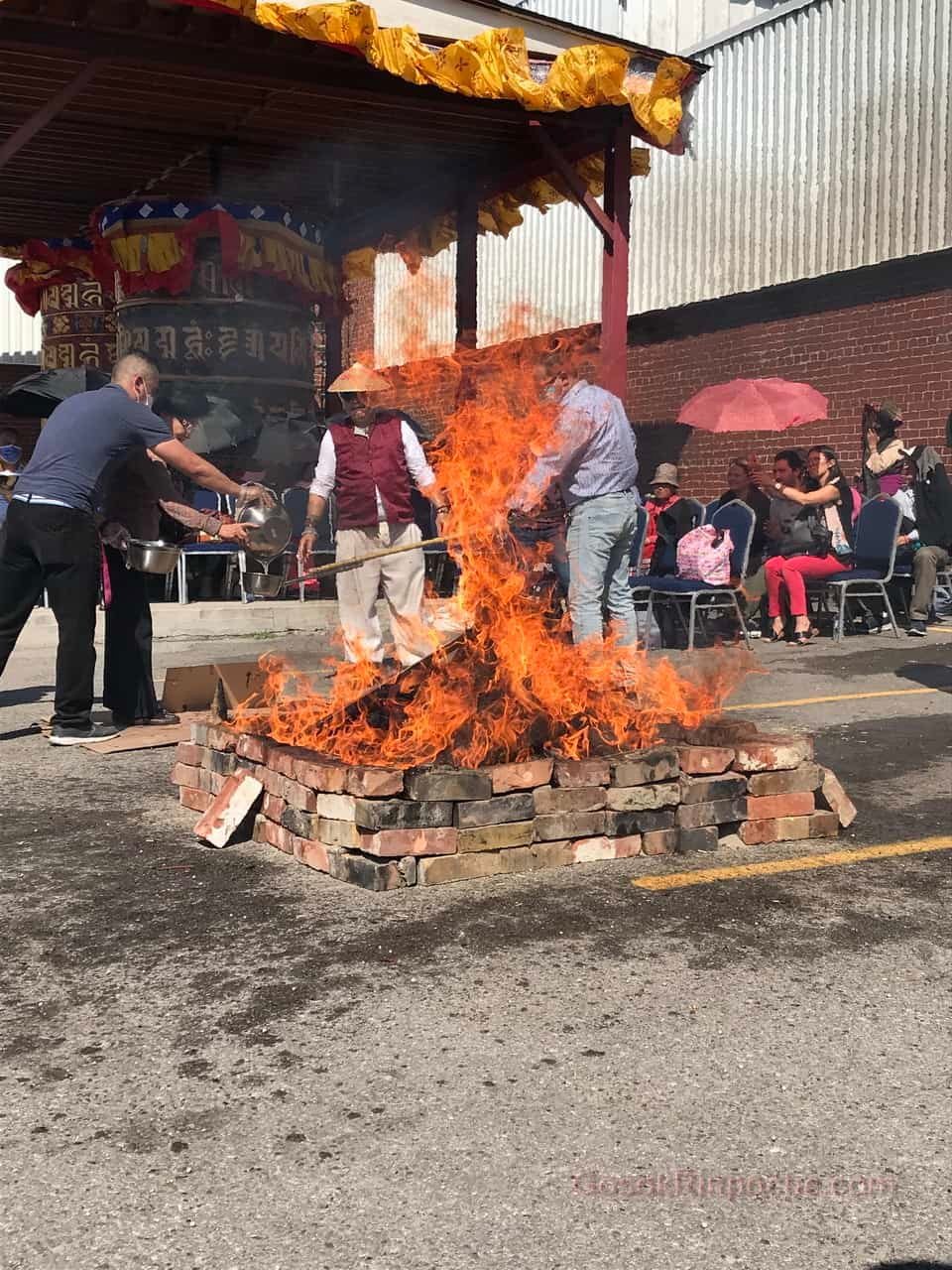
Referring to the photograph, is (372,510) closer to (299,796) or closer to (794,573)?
(299,796)

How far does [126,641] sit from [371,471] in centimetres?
193

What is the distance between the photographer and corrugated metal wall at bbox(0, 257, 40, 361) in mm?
27438

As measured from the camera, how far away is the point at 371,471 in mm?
8141

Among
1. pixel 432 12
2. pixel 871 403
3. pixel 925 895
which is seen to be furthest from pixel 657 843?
pixel 871 403

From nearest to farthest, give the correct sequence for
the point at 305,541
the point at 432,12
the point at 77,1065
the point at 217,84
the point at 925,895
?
the point at 77,1065 < the point at 925,895 < the point at 305,541 < the point at 432,12 < the point at 217,84

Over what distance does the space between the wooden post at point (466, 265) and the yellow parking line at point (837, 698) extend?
529cm

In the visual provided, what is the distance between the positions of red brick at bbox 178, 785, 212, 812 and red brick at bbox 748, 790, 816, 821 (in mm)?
2292

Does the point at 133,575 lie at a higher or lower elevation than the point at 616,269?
lower

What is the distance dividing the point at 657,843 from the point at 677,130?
7.28 meters

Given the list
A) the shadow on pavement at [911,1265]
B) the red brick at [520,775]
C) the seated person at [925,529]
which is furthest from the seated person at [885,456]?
the shadow on pavement at [911,1265]

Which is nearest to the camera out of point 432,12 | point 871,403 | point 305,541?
point 305,541

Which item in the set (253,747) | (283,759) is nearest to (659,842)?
(283,759)

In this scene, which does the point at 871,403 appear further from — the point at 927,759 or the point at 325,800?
the point at 325,800

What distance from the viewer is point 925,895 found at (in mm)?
4355
